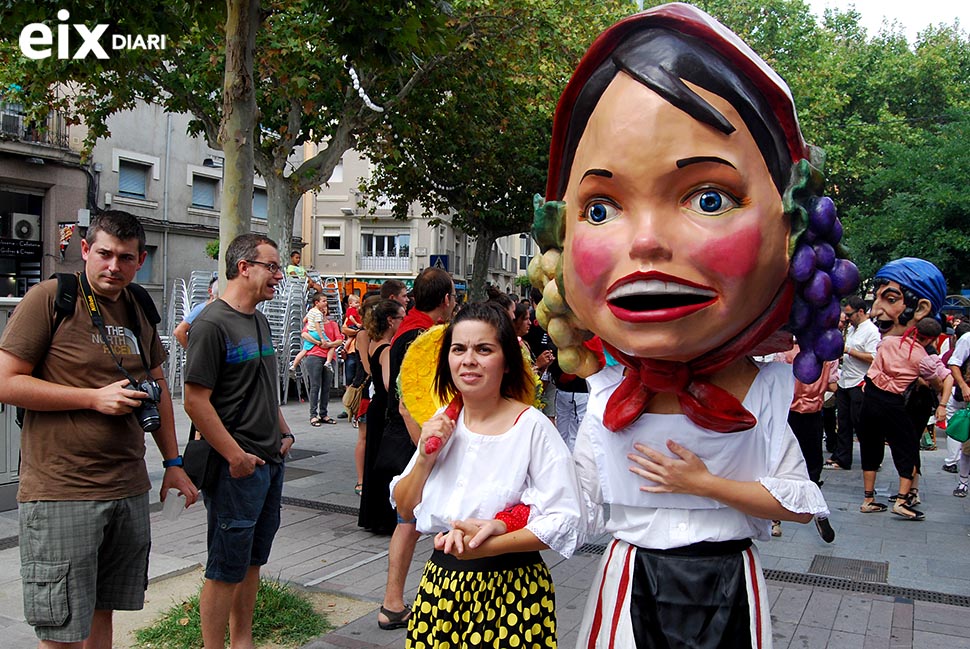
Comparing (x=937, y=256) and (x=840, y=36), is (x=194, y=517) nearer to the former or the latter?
(x=937, y=256)

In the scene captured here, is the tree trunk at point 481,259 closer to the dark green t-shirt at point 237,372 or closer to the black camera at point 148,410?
the dark green t-shirt at point 237,372

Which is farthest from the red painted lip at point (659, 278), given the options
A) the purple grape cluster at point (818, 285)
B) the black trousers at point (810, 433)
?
the black trousers at point (810, 433)

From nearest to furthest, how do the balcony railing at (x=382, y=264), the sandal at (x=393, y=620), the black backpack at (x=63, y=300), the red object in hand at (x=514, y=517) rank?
the red object in hand at (x=514, y=517)
the black backpack at (x=63, y=300)
the sandal at (x=393, y=620)
the balcony railing at (x=382, y=264)

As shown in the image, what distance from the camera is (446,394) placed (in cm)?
281

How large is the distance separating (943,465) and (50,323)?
30.7ft

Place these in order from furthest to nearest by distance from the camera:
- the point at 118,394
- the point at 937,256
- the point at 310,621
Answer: the point at 937,256 < the point at 310,621 < the point at 118,394

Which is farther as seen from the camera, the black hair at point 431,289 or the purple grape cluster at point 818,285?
the black hair at point 431,289

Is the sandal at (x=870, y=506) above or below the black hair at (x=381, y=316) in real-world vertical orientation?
below

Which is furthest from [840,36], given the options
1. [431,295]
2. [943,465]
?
[431,295]

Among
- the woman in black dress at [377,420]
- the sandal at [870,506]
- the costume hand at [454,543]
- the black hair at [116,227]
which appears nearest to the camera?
the costume hand at [454,543]

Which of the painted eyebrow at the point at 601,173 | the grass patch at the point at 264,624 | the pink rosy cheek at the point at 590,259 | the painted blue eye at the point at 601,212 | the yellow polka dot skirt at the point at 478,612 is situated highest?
the painted eyebrow at the point at 601,173

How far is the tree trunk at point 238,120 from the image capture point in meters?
4.66

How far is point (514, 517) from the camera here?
7.89 ft

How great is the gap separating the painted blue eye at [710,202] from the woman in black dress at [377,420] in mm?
3473
